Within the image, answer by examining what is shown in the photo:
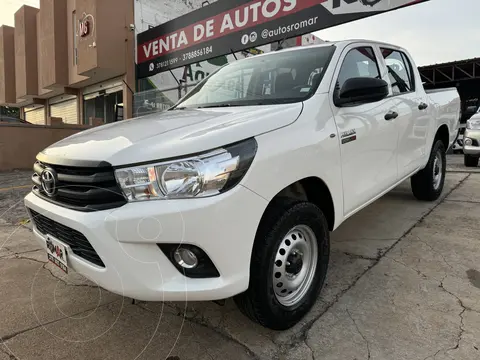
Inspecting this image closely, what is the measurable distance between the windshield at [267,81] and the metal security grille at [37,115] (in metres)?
22.8

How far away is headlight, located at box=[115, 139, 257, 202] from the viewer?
182 centimetres

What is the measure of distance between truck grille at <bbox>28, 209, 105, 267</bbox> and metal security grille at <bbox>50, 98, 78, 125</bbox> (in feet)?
60.6

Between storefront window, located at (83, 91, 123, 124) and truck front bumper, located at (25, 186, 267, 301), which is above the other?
storefront window, located at (83, 91, 123, 124)

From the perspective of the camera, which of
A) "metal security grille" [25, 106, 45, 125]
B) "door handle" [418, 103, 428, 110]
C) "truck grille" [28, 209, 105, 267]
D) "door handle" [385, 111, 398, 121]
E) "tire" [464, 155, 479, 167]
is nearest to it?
"truck grille" [28, 209, 105, 267]

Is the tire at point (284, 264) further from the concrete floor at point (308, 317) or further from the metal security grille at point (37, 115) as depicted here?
the metal security grille at point (37, 115)

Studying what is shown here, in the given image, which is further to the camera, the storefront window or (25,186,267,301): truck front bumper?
the storefront window

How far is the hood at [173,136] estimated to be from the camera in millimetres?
1864

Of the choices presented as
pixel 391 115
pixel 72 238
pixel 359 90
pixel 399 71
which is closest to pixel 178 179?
pixel 72 238

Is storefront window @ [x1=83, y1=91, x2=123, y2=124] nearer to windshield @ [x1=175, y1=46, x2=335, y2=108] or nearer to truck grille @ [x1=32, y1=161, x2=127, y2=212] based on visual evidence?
windshield @ [x1=175, y1=46, x2=335, y2=108]

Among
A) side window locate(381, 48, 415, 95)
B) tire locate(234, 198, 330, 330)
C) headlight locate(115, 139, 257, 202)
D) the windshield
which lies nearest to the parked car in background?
side window locate(381, 48, 415, 95)

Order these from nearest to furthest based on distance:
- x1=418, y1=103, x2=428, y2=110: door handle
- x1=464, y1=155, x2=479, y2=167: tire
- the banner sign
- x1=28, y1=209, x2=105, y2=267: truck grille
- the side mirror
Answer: x1=28, y1=209, x2=105, y2=267: truck grille → the side mirror → x1=418, y1=103, x2=428, y2=110: door handle → the banner sign → x1=464, y1=155, x2=479, y2=167: tire

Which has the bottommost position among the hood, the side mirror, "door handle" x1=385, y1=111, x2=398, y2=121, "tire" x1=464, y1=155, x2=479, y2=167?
"tire" x1=464, y1=155, x2=479, y2=167

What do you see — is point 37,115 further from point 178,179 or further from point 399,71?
point 178,179

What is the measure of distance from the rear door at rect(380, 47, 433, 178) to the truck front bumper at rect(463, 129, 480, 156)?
495 cm
